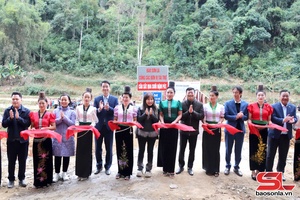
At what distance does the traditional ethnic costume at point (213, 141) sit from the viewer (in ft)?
14.9

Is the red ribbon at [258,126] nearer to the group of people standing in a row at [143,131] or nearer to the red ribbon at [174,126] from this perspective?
the group of people standing in a row at [143,131]

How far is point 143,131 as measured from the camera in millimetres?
4434

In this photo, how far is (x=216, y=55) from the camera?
27.8 meters

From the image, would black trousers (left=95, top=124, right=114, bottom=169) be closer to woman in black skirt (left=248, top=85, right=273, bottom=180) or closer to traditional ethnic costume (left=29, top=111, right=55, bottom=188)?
traditional ethnic costume (left=29, top=111, right=55, bottom=188)

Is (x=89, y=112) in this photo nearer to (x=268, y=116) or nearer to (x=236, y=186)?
(x=236, y=186)

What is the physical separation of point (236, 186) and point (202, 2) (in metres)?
34.1

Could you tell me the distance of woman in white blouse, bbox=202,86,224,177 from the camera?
453 cm

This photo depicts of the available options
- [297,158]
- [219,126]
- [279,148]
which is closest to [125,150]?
[219,126]

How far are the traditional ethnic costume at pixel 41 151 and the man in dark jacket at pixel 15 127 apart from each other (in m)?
0.14

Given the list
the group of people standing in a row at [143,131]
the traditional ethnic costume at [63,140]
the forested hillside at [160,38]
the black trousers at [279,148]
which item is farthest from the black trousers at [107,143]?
the forested hillside at [160,38]

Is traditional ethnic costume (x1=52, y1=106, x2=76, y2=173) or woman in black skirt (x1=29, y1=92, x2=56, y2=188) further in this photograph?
traditional ethnic costume (x1=52, y1=106, x2=76, y2=173)

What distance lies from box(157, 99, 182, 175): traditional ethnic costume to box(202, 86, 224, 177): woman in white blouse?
50 centimetres

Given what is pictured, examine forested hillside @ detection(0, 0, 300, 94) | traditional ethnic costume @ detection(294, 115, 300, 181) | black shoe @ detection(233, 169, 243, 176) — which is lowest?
black shoe @ detection(233, 169, 243, 176)

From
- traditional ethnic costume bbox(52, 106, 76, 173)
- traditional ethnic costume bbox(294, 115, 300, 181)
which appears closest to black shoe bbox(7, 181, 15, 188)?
traditional ethnic costume bbox(52, 106, 76, 173)
